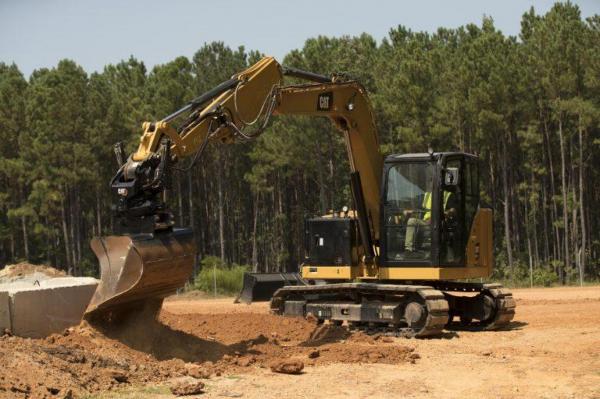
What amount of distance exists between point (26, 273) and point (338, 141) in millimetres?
32574

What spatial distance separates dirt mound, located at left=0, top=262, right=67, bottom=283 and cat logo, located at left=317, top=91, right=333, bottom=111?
6.13 m

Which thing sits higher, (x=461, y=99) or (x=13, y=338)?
(x=461, y=99)

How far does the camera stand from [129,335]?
41.6 ft

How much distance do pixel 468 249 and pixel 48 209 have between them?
40162 mm

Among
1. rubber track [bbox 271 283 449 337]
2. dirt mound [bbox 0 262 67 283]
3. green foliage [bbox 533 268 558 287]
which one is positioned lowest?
green foliage [bbox 533 268 558 287]

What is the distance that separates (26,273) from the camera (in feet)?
60.5

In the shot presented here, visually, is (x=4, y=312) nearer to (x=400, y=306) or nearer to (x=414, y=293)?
(x=400, y=306)

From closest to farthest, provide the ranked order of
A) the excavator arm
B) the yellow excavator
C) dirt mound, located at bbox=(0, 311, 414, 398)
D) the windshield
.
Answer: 1. dirt mound, located at bbox=(0, 311, 414, 398)
2. the excavator arm
3. the yellow excavator
4. the windshield

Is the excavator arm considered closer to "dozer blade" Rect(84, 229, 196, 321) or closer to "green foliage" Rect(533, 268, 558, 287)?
"dozer blade" Rect(84, 229, 196, 321)

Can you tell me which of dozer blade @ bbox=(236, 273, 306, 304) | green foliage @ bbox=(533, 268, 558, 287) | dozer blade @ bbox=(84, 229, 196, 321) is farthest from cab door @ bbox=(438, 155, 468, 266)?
green foliage @ bbox=(533, 268, 558, 287)

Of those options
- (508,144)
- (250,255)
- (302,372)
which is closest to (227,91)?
(302,372)

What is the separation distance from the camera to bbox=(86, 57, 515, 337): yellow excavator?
1470 centimetres

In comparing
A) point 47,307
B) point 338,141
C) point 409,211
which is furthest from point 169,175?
point 338,141

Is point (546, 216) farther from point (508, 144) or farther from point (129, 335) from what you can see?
point (129, 335)
